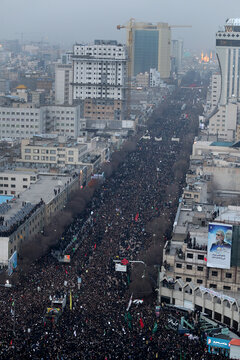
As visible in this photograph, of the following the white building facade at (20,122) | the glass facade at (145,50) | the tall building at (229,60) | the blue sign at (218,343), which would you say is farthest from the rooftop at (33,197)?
the glass facade at (145,50)

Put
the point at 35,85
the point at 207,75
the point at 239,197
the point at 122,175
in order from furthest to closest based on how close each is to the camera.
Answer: the point at 207,75
the point at 35,85
the point at 122,175
the point at 239,197

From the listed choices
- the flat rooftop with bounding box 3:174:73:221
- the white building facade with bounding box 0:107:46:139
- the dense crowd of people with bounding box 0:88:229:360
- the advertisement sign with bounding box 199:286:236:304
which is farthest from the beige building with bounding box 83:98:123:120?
the advertisement sign with bounding box 199:286:236:304

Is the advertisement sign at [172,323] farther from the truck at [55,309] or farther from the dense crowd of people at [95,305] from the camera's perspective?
the truck at [55,309]

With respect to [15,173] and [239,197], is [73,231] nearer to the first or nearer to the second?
[15,173]

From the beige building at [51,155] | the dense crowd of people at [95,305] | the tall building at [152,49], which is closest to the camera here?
the dense crowd of people at [95,305]

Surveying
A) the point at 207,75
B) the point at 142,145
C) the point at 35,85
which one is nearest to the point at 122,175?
the point at 142,145

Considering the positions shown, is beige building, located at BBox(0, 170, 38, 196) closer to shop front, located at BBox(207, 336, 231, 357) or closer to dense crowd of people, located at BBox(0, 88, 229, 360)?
dense crowd of people, located at BBox(0, 88, 229, 360)
